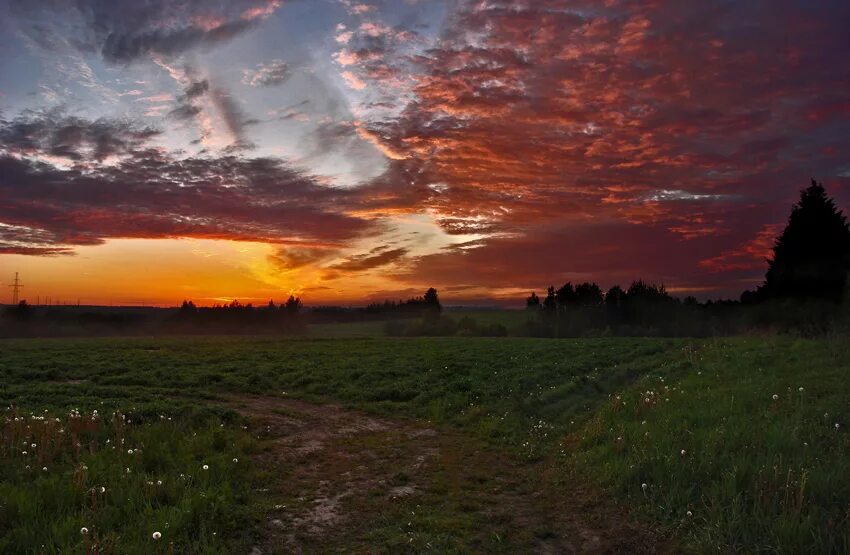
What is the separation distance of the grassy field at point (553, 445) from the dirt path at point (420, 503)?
0.18m

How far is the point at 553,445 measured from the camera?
12852mm

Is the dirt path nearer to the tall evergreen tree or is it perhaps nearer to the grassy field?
the grassy field

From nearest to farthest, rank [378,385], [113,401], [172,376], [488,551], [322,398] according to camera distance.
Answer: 1. [488,551]
2. [113,401]
3. [322,398]
4. [378,385]
5. [172,376]

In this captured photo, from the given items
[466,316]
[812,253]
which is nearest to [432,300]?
[466,316]

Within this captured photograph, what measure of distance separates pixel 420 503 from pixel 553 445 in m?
5.04

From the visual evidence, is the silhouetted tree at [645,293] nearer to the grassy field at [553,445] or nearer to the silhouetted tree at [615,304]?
the silhouetted tree at [615,304]

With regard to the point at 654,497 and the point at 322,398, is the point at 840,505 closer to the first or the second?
the point at 654,497

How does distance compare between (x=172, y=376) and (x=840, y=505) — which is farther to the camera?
(x=172, y=376)

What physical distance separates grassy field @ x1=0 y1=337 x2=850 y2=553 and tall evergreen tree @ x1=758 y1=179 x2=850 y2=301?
27726 millimetres

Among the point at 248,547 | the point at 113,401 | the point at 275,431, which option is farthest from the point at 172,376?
the point at 248,547

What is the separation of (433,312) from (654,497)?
91160mm

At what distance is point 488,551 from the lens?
711cm

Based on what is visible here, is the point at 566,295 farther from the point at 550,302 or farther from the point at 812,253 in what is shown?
the point at 812,253

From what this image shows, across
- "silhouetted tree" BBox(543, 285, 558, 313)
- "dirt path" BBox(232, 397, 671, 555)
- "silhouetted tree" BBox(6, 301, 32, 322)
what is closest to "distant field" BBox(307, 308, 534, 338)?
"silhouetted tree" BBox(543, 285, 558, 313)
